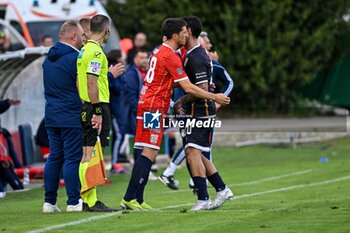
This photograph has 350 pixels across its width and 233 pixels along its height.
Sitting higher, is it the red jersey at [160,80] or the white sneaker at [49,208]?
the red jersey at [160,80]

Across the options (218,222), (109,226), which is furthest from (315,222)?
(109,226)

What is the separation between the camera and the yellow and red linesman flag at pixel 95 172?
506 inches

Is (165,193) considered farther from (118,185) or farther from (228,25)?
(228,25)

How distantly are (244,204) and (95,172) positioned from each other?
82.2 inches

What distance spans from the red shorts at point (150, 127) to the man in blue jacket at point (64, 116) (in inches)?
29.8

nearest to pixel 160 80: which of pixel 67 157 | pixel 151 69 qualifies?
pixel 151 69

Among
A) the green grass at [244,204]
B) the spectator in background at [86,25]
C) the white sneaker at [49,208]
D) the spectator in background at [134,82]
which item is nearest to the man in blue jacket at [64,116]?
the white sneaker at [49,208]

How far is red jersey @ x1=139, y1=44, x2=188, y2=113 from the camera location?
500 inches

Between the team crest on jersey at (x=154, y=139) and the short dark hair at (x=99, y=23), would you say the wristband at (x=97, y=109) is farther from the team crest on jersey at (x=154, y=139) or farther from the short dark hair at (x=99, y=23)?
the short dark hair at (x=99, y=23)

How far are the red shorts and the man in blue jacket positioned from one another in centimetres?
76

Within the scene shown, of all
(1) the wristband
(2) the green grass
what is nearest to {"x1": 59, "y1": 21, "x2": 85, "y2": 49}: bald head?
(1) the wristband

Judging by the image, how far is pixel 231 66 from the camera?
31.5 metres

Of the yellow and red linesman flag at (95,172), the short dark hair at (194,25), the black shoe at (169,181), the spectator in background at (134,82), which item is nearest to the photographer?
the yellow and red linesman flag at (95,172)

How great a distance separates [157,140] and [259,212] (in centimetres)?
158
